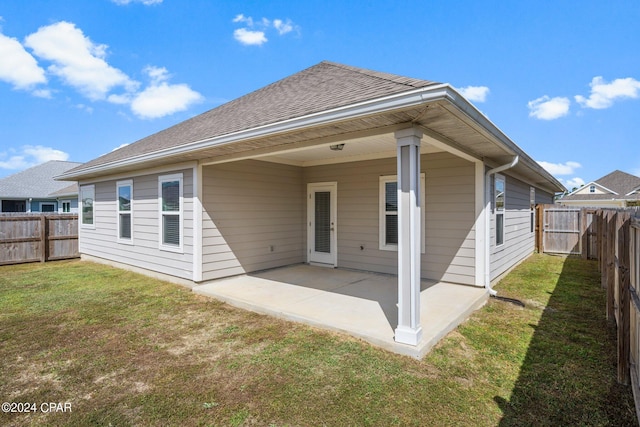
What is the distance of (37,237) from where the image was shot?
30.2 feet

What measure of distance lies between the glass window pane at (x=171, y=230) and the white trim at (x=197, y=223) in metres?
0.70

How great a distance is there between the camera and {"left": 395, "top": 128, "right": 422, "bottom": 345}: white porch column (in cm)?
335

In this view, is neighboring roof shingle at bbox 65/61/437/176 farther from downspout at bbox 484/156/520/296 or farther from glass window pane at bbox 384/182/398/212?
downspout at bbox 484/156/520/296

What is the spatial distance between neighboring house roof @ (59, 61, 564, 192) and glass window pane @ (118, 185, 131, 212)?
151cm

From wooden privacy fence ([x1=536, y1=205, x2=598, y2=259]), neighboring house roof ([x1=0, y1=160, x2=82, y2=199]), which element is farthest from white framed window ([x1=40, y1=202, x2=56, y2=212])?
wooden privacy fence ([x1=536, y1=205, x2=598, y2=259])

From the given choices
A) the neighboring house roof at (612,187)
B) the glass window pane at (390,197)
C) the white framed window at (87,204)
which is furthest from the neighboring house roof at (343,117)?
the neighboring house roof at (612,187)

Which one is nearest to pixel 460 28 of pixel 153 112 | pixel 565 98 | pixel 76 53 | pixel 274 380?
pixel 274 380

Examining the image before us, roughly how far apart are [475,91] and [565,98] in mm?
30131

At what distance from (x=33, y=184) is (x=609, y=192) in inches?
1875

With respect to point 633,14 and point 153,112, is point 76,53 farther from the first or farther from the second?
point 633,14

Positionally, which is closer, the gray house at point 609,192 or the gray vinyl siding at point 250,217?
the gray vinyl siding at point 250,217

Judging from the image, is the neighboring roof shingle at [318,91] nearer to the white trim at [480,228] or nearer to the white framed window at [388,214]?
the white framed window at [388,214]

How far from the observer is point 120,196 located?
805cm

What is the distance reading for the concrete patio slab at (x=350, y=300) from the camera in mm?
3742
